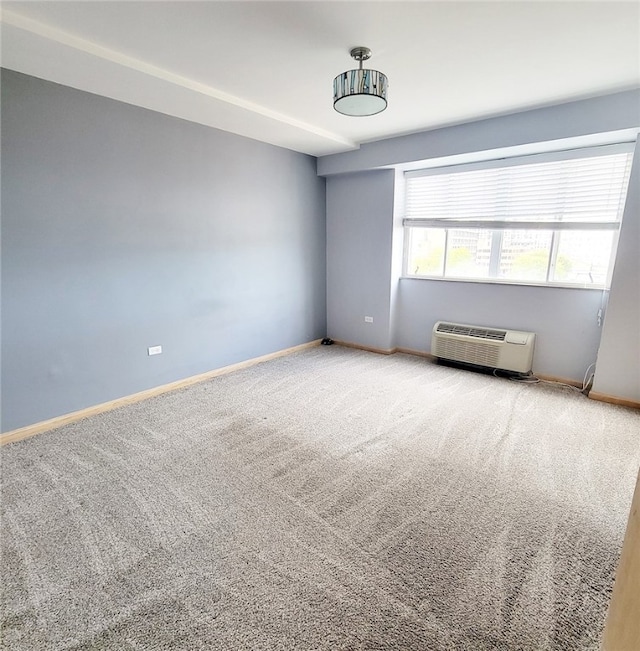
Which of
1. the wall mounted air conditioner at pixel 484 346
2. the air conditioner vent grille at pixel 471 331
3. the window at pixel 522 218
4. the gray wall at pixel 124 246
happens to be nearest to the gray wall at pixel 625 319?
the window at pixel 522 218

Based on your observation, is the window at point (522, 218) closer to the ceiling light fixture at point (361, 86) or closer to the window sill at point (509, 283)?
the window sill at point (509, 283)

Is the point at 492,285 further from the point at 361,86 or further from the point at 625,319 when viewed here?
the point at 361,86

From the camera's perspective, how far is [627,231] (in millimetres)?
2986

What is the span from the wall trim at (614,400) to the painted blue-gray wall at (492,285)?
0.04 meters

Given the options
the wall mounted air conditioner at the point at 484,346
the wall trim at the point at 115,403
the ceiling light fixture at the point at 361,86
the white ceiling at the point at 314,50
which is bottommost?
the wall trim at the point at 115,403

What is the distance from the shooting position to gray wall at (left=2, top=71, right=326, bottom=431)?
8.20ft

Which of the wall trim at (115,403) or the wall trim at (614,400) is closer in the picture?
the wall trim at (115,403)

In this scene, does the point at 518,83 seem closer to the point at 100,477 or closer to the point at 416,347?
the point at 416,347

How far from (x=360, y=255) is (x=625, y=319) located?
2.79m

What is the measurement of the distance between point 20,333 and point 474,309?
13.8 ft

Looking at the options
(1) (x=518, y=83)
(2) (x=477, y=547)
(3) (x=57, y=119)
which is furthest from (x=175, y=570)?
(1) (x=518, y=83)

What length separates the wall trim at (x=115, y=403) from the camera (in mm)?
2604

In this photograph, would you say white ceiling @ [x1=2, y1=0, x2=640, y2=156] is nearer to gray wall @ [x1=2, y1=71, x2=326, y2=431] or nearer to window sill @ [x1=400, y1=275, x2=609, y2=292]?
gray wall @ [x1=2, y1=71, x2=326, y2=431]

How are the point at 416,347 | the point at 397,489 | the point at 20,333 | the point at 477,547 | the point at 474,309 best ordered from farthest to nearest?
the point at 416,347, the point at 474,309, the point at 20,333, the point at 397,489, the point at 477,547
